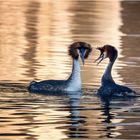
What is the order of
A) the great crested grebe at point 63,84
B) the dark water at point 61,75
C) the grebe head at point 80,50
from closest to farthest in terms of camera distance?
the dark water at point 61,75
the great crested grebe at point 63,84
the grebe head at point 80,50

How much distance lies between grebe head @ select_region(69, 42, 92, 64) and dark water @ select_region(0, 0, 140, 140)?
0.66 meters

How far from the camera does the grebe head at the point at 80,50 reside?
21.7 meters

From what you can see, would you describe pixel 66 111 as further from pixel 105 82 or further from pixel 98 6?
pixel 98 6

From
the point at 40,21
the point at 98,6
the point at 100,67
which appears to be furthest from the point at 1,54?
the point at 98,6

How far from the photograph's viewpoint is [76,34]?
35.8 m

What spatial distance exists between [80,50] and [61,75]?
7.24 feet

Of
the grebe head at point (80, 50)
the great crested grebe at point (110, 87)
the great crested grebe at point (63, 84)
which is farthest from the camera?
the grebe head at point (80, 50)

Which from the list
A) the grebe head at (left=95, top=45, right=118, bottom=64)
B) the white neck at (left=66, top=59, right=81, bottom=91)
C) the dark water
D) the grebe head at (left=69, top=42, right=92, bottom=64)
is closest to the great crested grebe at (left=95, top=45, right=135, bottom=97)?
the grebe head at (left=95, top=45, right=118, bottom=64)

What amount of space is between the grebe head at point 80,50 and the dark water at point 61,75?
661 mm

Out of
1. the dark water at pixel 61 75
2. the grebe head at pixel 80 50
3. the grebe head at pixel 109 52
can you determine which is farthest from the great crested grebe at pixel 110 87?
the grebe head at pixel 80 50

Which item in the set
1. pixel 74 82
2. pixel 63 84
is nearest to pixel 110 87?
pixel 74 82

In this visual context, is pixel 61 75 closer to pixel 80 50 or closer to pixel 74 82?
pixel 80 50

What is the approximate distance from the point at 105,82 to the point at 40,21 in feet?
74.7

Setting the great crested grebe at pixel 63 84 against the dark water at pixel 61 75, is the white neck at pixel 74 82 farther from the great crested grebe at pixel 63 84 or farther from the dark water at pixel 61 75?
the dark water at pixel 61 75
